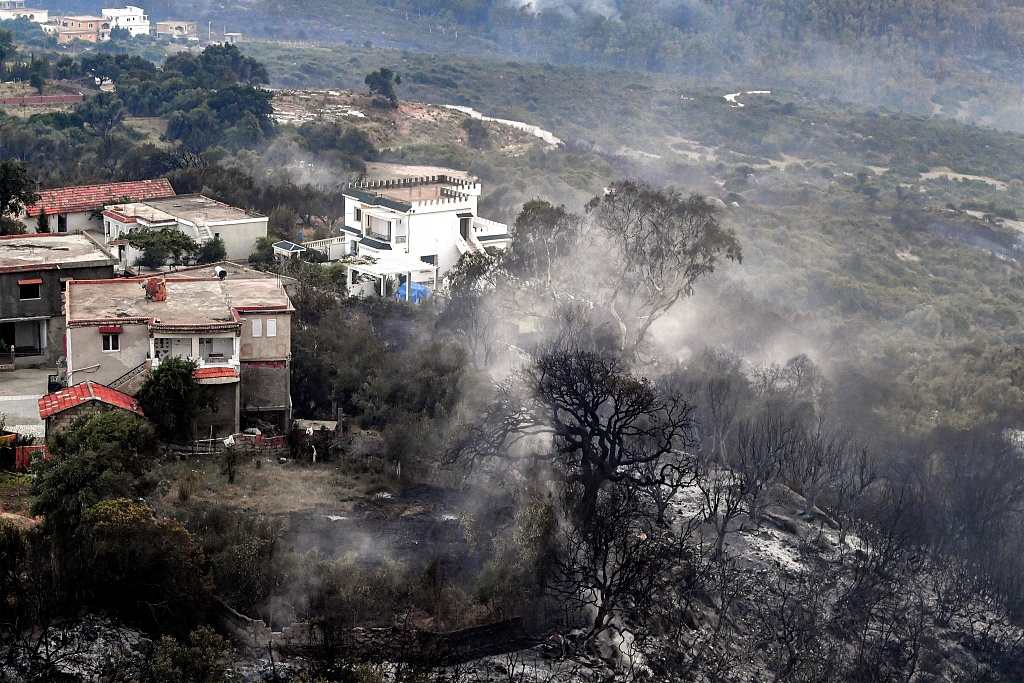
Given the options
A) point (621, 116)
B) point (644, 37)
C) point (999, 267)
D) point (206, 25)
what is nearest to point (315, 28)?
point (206, 25)

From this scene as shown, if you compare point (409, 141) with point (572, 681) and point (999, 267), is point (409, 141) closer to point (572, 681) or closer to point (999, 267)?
point (999, 267)

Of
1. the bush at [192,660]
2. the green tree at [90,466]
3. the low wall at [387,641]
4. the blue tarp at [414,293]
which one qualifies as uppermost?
the green tree at [90,466]

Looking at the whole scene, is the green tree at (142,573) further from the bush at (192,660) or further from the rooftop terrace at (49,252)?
the rooftop terrace at (49,252)

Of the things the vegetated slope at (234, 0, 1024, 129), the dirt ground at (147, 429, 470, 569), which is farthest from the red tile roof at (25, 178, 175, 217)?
the vegetated slope at (234, 0, 1024, 129)

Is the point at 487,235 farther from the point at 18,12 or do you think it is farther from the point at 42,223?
the point at 18,12

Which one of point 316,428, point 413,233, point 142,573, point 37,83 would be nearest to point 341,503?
point 316,428

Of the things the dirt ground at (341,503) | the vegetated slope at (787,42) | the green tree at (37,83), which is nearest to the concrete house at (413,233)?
the dirt ground at (341,503)

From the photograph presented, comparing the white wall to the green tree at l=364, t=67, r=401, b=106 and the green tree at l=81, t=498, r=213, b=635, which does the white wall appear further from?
the green tree at l=364, t=67, r=401, b=106
